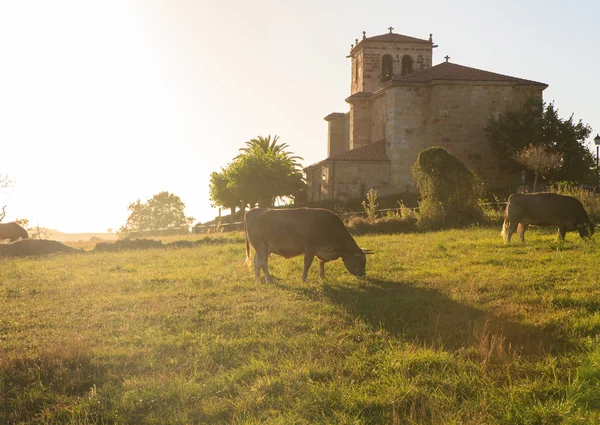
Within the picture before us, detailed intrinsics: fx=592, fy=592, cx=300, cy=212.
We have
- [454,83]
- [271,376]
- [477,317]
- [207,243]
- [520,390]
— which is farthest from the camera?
[454,83]

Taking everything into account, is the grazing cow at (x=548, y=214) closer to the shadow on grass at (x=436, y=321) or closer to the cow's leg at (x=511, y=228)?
the cow's leg at (x=511, y=228)

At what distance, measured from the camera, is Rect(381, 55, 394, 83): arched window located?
5769 centimetres

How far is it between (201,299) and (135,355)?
3.53m

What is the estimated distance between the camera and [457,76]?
154ft

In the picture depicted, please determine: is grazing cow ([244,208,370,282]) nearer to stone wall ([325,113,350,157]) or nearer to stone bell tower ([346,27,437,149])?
stone bell tower ([346,27,437,149])

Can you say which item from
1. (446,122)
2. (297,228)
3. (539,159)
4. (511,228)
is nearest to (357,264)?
(297,228)

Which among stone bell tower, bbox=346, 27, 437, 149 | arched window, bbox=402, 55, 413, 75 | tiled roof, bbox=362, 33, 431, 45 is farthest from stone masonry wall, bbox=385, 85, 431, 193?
tiled roof, bbox=362, 33, 431, 45

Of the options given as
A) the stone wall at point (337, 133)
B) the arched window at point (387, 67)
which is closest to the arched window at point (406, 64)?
the arched window at point (387, 67)

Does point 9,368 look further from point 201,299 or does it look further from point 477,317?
point 477,317

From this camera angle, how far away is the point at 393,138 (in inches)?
1868

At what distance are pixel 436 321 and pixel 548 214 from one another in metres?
10.8

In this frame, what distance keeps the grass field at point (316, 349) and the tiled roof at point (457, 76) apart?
35.3 m

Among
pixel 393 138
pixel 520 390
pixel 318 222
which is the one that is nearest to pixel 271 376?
pixel 520 390

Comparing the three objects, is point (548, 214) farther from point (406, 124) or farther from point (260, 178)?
point (260, 178)
